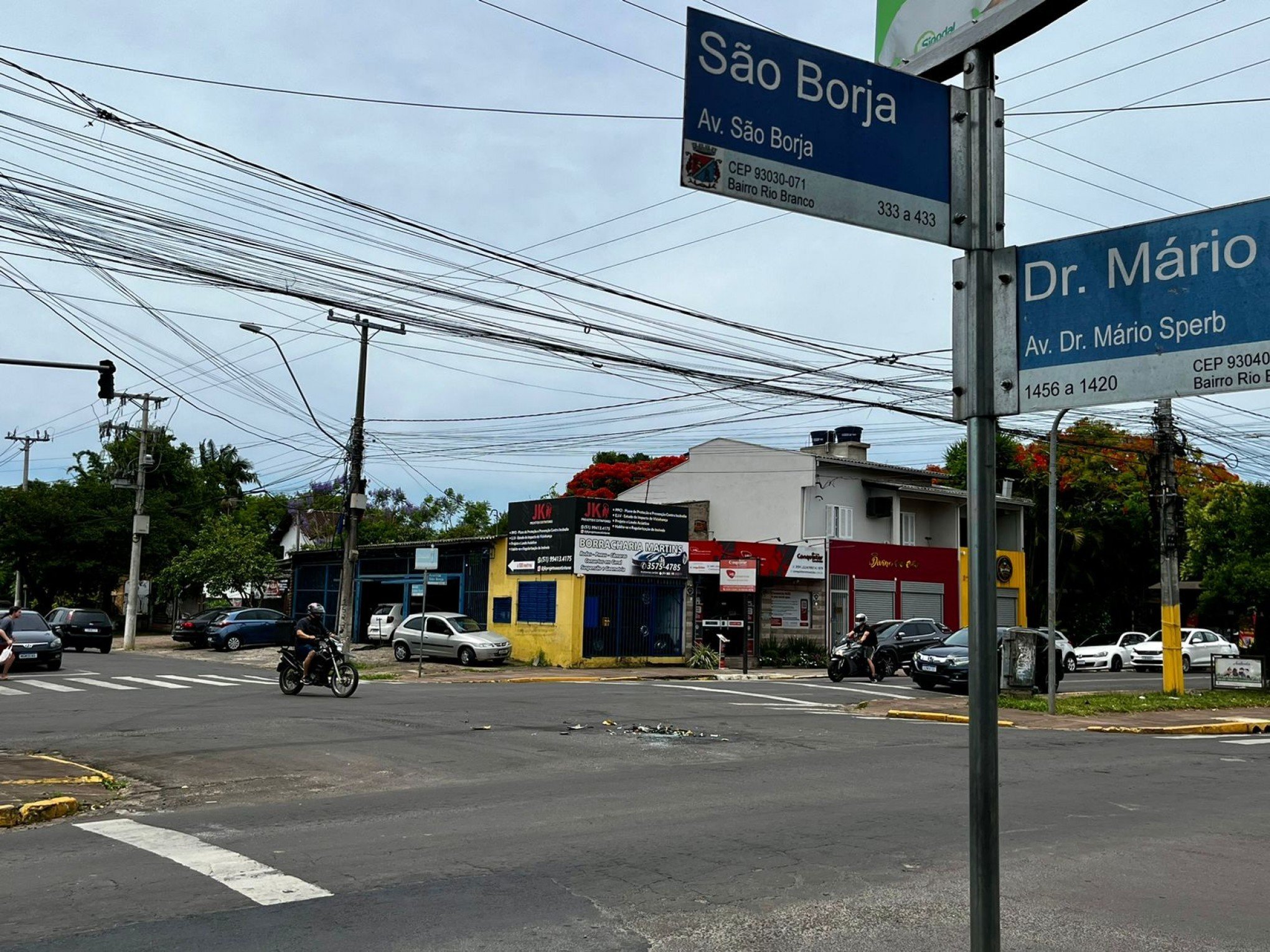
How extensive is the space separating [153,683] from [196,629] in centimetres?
2239

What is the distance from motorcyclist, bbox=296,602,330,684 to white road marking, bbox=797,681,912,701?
11868mm

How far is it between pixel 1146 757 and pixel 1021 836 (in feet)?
22.9

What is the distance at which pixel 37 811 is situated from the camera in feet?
31.9

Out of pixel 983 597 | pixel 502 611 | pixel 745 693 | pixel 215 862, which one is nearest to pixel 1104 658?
pixel 502 611

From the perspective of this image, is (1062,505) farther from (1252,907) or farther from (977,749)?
(977,749)

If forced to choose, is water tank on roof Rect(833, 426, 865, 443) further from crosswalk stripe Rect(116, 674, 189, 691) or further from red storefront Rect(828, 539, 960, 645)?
crosswalk stripe Rect(116, 674, 189, 691)

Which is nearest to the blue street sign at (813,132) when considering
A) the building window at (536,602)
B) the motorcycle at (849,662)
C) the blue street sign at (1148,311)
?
the blue street sign at (1148,311)

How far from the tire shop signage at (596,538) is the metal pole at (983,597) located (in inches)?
1284

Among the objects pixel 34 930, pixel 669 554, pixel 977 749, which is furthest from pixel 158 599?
pixel 977 749

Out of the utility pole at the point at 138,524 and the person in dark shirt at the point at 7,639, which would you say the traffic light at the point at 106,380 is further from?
the utility pole at the point at 138,524

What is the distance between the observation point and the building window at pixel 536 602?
36344 millimetres

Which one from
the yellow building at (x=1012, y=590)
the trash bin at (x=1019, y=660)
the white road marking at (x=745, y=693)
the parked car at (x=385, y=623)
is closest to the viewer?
the white road marking at (x=745, y=693)

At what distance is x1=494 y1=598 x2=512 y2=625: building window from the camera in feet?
125

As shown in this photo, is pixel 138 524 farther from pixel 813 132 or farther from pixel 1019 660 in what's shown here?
pixel 813 132
